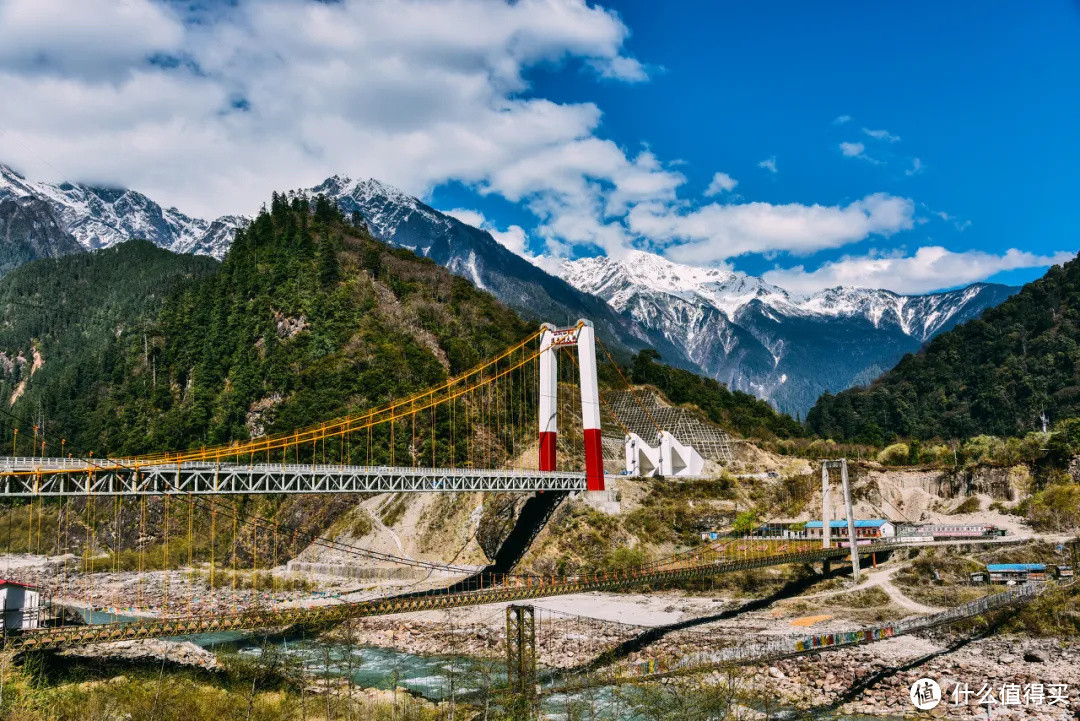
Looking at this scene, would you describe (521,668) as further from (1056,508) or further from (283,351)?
(283,351)

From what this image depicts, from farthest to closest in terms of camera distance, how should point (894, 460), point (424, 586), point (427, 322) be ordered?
point (427, 322) → point (894, 460) → point (424, 586)

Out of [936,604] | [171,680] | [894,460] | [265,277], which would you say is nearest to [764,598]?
[936,604]

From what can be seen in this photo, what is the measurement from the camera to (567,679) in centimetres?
3322

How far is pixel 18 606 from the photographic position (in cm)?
3028

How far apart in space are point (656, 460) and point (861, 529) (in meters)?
15.7

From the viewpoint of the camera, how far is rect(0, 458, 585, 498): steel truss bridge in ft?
109

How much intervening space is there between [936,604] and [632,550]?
18661mm

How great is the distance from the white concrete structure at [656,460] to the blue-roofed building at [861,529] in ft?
31.2

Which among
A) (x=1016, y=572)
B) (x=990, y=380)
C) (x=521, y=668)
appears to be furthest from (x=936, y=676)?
(x=990, y=380)

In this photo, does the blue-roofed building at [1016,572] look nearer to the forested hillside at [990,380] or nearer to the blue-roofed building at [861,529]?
the blue-roofed building at [861,529]

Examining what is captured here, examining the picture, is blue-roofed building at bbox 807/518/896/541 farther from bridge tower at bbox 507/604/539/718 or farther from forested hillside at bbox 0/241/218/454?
forested hillside at bbox 0/241/218/454

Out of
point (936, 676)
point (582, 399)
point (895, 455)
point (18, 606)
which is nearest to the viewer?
point (18, 606)

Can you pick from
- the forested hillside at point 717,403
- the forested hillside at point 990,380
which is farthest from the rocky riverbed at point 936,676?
the forested hillside at point 990,380

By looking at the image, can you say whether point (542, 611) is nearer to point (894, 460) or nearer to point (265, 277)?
point (894, 460)
